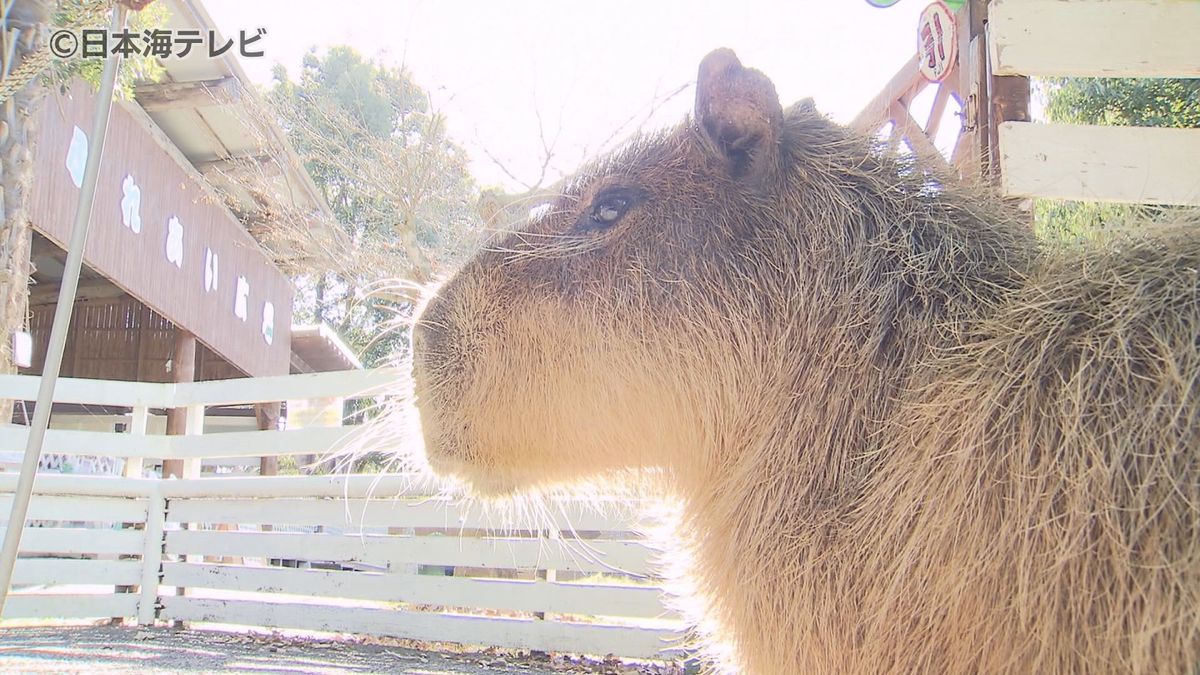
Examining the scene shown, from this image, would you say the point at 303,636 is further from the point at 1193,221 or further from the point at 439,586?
the point at 1193,221

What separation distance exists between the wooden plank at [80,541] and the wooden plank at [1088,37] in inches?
265

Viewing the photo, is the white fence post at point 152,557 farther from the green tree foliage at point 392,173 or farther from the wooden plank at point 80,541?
the green tree foliage at point 392,173

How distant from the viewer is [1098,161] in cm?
267

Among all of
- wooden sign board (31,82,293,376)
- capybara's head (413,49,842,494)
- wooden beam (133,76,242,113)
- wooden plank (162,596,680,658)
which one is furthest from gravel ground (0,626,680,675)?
wooden beam (133,76,242,113)

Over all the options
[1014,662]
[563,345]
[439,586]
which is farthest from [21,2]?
[1014,662]

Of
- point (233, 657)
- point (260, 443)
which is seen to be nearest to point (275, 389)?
point (260, 443)

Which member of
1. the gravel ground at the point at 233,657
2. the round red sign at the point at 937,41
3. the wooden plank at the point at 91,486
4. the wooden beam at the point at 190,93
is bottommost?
the gravel ground at the point at 233,657

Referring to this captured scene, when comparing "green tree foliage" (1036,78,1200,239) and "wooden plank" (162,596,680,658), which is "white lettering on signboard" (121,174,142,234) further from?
"green tree foliage" (1036,78,1200,239)

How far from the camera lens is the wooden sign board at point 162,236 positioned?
30.0ft

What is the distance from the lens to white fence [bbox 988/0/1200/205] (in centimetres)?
266

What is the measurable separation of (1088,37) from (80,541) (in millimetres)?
7184

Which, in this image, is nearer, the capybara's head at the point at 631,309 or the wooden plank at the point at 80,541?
the capybara's head at the point at 631,309

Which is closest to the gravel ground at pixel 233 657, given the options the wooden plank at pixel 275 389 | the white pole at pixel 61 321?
the wooden plank at pixel 275 389

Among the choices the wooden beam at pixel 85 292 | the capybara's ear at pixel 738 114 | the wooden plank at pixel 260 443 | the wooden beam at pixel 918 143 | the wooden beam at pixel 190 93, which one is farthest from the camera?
the wooden beam at pixel 85 292
